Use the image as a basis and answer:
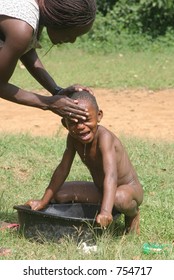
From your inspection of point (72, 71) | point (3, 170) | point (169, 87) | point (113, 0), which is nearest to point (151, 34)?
point (113, 0)

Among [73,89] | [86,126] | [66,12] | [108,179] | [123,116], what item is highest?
[66,12]

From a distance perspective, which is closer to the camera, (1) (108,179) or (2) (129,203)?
(1) (108,179)

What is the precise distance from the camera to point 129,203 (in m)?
4.04

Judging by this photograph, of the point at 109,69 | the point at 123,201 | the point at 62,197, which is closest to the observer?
the point at 123,201

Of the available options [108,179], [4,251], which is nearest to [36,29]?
[108,179]

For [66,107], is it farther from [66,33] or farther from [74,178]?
[74,178]

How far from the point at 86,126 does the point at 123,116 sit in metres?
4.25

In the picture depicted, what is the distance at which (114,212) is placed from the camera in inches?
161

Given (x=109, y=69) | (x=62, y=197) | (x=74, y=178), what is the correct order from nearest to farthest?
(x=62, y=197) < (x=74, y=178) < (x=109, y=69)

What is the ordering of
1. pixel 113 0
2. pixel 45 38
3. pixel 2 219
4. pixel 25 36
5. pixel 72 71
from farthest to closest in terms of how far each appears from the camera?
pixel 113 0
pixel 45 38
pixel 72 71
pixel 2 219
pixel 25 36

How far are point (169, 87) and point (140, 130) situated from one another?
2.68 m

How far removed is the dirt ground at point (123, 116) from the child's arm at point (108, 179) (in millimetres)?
3011

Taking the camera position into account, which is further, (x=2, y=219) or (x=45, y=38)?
(x=45, y=38)

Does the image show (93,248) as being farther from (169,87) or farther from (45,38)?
(45,38)
